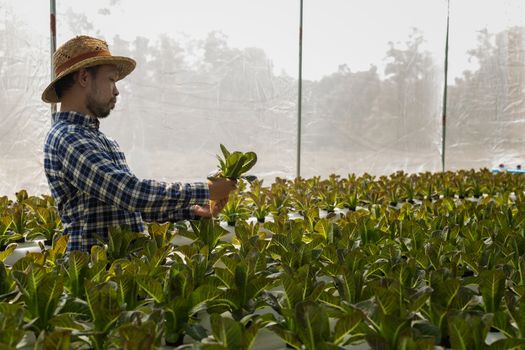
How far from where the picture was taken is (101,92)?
1785 millimetres

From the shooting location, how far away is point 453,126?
5.91 metres

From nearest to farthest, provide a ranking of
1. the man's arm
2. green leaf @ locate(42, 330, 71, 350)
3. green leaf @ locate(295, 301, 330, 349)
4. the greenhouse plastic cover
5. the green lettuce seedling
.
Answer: green leaf @ locate(42, 330, 71, 350) → green leaf @ locate(295, 301, 330, 349) → the man's arm → the green lettuce seedling → the greenhouse plastic cover

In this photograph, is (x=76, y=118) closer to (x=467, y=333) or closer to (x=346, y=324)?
(x=346, y=324)

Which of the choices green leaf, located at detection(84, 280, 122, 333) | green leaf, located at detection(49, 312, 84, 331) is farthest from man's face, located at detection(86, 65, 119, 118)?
green leaf, located at detection(49, 312, 84, 331)

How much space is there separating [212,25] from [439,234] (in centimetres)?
316

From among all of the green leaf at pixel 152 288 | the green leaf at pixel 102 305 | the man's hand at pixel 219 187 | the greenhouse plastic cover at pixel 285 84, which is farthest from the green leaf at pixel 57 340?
the greenhouse plastic cover at pixel 285 84

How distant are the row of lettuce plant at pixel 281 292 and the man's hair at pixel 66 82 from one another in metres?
0.59

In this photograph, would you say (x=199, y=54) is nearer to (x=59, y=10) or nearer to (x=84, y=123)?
(x=59, y=10)

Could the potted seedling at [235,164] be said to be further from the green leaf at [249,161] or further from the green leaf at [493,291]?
the green leaf at [493,291]

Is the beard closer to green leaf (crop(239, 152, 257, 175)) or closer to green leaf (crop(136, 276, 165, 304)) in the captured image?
green leaf (crop(239, 152, 257, 175))

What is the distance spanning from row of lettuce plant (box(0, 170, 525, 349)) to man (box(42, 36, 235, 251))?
10 centimetres

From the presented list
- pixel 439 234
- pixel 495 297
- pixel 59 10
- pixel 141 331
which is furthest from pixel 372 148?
pixel 141 331

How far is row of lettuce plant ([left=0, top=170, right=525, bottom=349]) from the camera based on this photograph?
0.86m

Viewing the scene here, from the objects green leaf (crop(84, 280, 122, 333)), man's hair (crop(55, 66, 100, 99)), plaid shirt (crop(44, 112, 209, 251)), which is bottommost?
green leaf (crop(84, 280, 122, 333))
